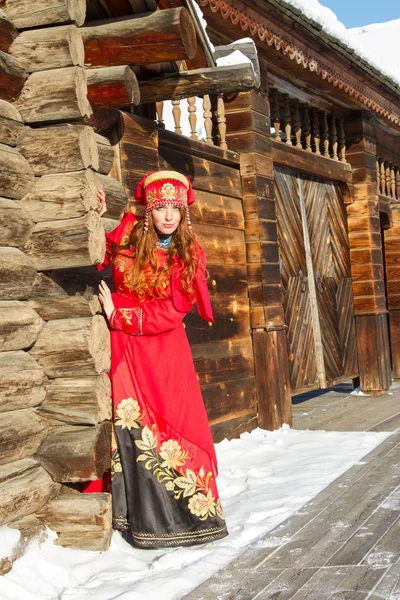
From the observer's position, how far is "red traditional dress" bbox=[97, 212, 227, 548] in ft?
12.9

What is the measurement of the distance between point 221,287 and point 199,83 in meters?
2.10

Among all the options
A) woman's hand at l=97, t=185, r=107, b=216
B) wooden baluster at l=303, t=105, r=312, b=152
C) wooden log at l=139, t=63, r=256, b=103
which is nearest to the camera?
woman's hand at l=97, t=185, r=107, b=216

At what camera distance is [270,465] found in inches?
228

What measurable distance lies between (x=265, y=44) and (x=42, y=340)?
393 cm

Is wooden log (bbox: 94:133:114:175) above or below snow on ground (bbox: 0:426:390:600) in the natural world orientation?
above

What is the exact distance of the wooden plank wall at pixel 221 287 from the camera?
21.0ft

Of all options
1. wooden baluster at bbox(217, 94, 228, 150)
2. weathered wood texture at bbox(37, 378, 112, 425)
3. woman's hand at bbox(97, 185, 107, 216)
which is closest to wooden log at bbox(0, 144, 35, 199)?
woman's hand at bbox(97, 185, 107, 216)

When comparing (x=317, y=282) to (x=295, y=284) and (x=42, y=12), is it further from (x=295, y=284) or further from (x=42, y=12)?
(x=42, y=12)

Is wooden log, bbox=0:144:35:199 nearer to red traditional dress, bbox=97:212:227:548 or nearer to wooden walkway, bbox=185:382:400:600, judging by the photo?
red traditional dress, bbox=97:212:227:548

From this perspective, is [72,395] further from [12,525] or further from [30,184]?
[30,184]

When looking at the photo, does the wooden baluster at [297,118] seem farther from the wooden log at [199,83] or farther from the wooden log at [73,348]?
the wooden log at [73,348]

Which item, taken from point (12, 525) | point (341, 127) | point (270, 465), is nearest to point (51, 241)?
point (12, 525)

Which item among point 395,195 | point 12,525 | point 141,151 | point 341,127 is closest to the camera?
point 12,525

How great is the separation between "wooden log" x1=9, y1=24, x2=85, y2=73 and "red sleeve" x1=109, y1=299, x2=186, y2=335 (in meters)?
1.16
